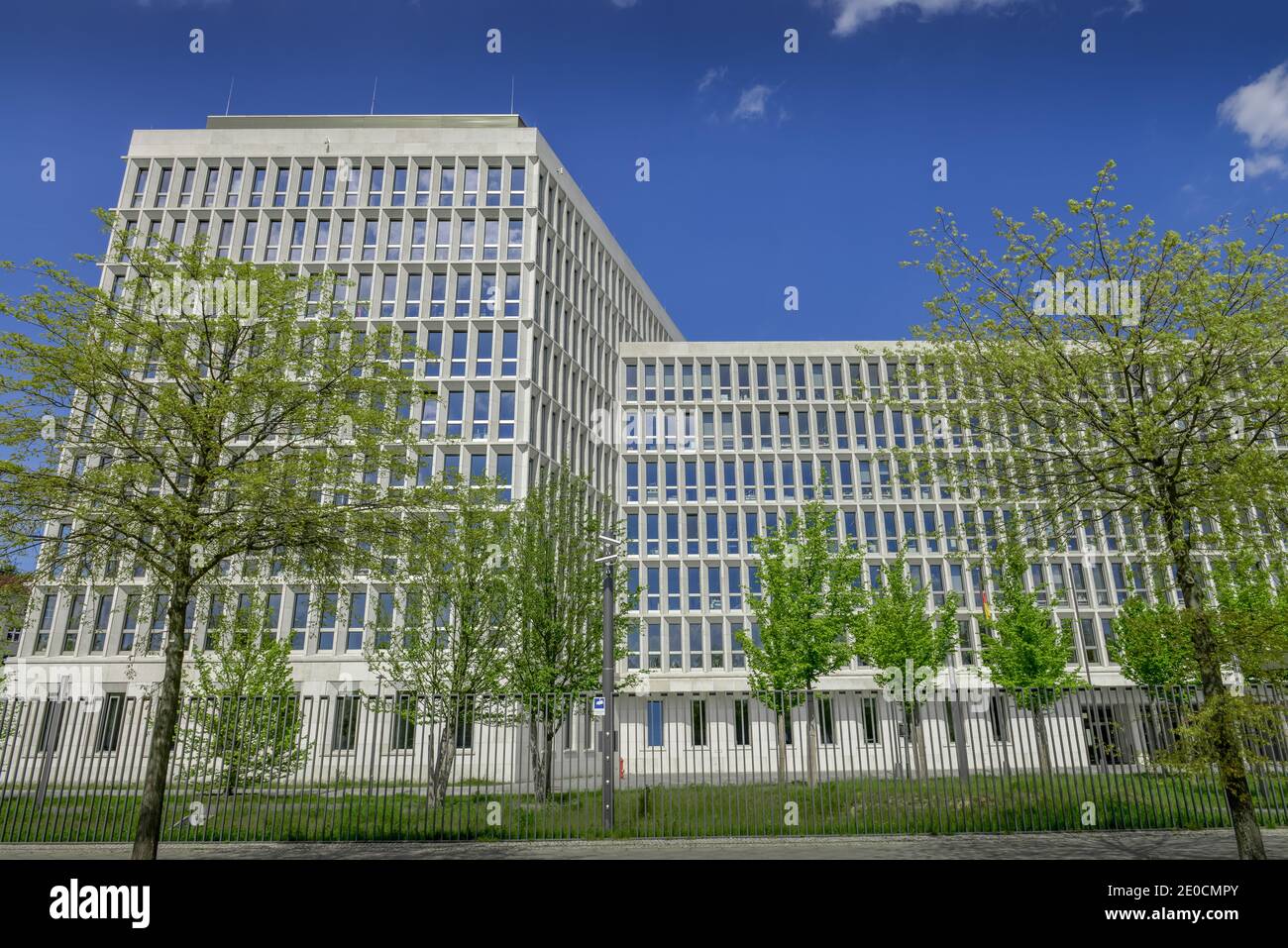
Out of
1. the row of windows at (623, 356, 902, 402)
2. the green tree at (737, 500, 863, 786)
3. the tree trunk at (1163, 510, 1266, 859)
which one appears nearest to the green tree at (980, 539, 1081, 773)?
the green tree at (737, 500, 863, 786)

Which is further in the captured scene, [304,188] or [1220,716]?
[304,188]

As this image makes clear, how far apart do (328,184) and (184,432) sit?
3715 cm

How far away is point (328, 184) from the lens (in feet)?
145

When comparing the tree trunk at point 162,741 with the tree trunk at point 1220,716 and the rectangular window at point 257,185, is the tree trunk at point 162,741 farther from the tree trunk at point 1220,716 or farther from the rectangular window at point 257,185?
the rectangular window at point 257,185

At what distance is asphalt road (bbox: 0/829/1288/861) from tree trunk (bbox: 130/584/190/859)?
385 centimetres

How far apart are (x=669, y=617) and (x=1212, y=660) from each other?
40031mm

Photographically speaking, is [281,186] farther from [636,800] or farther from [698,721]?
[636,800]

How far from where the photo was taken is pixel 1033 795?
16062 mm

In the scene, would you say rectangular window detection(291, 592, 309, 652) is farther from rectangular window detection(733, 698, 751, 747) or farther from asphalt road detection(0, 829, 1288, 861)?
asphalt road detection(0, 829, 1288, 861)

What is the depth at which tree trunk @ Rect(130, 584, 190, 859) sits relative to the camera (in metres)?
10.9

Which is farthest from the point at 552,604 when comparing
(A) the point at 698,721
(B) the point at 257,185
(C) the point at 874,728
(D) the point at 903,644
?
(B) the point at 257,185

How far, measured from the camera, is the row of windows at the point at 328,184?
43.9 meters
